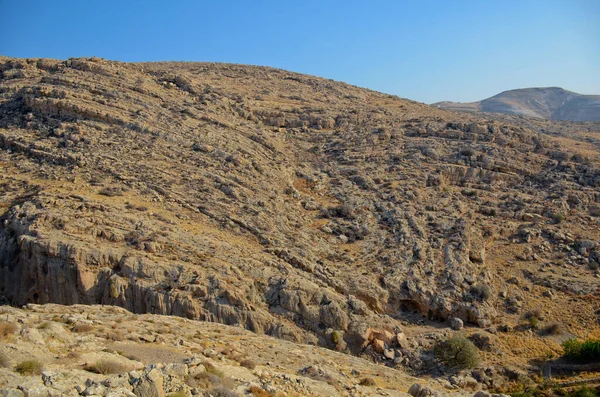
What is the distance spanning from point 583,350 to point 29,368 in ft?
62.6

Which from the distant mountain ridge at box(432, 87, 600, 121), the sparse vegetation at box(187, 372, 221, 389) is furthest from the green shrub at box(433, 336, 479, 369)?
the distant mountain ridge at box(432, 87, 600, 121)

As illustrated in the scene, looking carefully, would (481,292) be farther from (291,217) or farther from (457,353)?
(291,217)

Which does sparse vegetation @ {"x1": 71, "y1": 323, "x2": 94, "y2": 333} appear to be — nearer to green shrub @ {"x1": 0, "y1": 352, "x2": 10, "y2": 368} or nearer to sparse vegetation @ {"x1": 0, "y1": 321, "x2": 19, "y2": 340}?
sparse vegetation @ {"x1": 0, "y1": 321, "x2": 19, "y2": 340}

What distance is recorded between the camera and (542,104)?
4678 inches

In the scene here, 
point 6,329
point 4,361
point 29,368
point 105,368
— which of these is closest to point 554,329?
point 105,368

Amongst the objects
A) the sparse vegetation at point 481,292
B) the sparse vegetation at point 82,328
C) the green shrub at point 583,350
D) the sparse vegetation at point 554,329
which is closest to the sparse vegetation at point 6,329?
the sparse vegetation at point 82,328

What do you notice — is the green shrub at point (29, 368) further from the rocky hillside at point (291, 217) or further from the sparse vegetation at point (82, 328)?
the rocky hillside at point (291, 217)

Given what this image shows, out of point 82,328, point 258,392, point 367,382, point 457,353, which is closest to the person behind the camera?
point 258,392

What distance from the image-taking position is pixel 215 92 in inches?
1414

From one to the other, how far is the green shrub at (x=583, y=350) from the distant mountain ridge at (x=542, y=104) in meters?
85.1

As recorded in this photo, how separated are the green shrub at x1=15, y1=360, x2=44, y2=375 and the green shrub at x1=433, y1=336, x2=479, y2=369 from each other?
14582 millimetres

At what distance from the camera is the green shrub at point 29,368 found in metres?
9.12

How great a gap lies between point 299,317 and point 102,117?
1522 cm

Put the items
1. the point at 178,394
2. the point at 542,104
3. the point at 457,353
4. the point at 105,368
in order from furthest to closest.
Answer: the point at 542,104 → the point at 457,353 → the point at 105,368 → the point at 178,394
